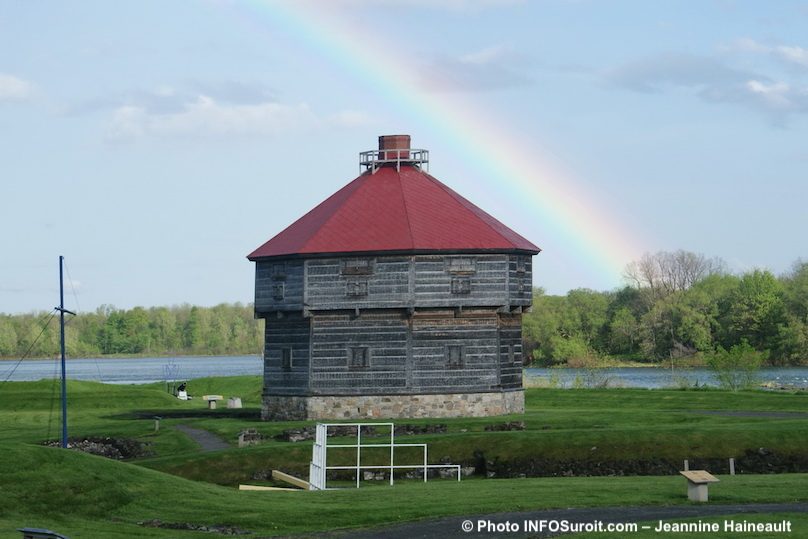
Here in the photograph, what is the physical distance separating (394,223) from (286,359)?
7.64 metres

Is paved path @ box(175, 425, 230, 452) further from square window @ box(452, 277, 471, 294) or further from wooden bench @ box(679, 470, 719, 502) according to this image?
wooden bench @ box(679, 470, 719, 502)

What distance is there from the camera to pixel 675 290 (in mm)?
174375

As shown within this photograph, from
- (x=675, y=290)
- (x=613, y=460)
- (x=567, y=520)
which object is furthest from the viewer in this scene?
(x=675, y=290)

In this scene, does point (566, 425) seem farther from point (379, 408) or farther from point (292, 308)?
point (292, 308)

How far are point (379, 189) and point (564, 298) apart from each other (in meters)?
117

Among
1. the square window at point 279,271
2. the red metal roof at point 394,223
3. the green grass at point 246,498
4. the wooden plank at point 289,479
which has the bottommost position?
the wooden plank at point 289,479

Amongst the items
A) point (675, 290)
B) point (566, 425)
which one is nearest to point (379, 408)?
point (566, 425)

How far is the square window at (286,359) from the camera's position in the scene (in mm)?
61981

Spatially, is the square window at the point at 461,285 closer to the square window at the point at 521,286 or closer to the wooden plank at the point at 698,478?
the square window at the point at 521,286

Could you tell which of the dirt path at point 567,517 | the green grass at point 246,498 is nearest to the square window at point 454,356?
the green grass at point 246,498

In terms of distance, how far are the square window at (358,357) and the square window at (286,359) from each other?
2953mm

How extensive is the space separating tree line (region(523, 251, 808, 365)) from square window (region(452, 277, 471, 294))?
73630mm

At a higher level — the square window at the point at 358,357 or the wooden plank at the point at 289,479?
the square window at the point at 358,357

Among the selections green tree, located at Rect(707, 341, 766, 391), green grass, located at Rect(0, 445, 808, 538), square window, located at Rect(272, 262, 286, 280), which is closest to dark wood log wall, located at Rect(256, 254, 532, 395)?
square window, located at Rect(272, 262, 286, 280)
